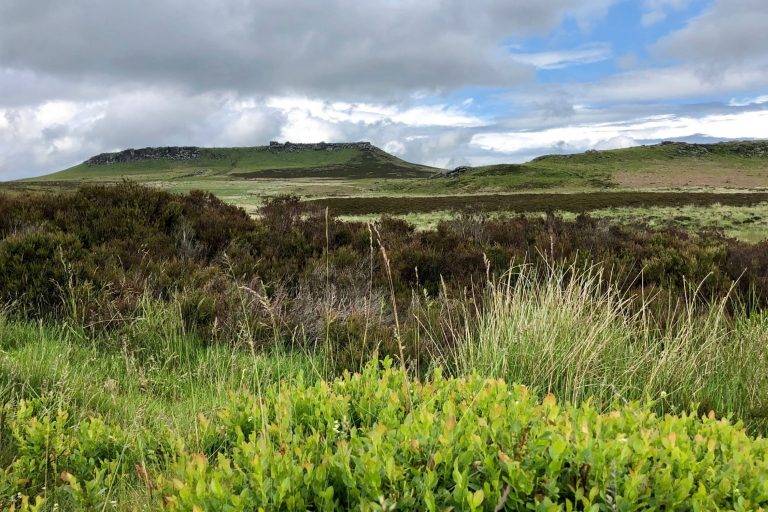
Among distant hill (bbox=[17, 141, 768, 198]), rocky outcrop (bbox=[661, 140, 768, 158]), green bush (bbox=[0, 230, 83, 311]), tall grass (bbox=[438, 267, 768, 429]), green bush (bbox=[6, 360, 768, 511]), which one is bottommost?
tall grass (bbox=[438, 267, 768, 429])

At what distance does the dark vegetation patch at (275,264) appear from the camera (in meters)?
5.47

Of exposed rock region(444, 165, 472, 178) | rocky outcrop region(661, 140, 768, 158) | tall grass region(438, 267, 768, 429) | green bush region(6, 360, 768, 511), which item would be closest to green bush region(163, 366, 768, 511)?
green bush region(6, 360, 768, 511)

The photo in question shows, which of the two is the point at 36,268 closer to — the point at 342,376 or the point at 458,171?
the point at 342,376

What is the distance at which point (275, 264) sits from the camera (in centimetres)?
750

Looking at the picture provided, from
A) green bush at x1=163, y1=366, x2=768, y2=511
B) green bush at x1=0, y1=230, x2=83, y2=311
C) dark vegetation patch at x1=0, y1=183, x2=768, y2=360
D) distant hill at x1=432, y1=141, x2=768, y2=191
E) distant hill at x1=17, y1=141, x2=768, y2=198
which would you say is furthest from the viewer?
distant hill at x1=432, y1=141, x2=768, y2=191

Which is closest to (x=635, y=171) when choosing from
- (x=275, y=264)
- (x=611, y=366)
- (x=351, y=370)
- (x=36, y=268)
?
A: (x=275, y=264)

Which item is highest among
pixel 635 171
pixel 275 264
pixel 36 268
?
pixel 635 171

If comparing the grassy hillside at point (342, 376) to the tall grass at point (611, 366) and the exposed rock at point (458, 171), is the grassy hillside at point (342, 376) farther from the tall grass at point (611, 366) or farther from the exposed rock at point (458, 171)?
the exposed rock at point (458, 171)

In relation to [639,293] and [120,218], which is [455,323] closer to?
[639,293]

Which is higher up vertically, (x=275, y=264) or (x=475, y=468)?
(x=275, y=264)

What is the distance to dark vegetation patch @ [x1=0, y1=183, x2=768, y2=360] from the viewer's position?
5.47m

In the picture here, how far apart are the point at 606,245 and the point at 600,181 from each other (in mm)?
67904

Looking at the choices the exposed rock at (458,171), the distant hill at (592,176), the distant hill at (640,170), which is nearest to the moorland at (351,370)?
the distant hill at (592,176)

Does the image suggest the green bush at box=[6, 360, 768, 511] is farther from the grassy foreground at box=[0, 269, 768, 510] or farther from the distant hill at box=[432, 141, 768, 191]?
the distant hill at box=[432, 141, 768, 191]
